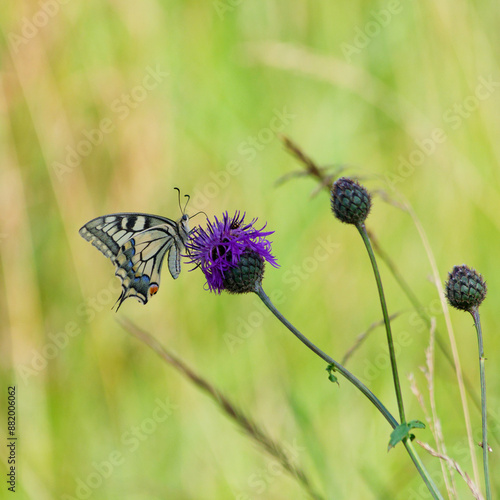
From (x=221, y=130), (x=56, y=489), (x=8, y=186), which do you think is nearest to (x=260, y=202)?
(x=221, y=130)

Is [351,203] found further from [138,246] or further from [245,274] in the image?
[138,246]

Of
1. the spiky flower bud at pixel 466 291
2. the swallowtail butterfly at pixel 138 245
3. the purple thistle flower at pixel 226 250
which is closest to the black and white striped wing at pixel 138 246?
the swallowtail butterfly at pixel 138 245

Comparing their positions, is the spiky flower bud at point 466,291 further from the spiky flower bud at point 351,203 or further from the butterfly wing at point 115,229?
the butterfly wing at point 115,229

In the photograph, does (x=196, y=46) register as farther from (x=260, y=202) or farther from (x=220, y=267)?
(x=220, y=267)

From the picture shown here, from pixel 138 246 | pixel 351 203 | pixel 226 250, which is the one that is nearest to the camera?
pixel 351 203

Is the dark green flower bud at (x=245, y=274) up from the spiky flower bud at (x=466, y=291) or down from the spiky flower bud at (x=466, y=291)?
up

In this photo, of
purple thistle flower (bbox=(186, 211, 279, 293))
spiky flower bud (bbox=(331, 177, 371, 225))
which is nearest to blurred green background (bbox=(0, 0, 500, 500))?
purple thistle flower (bbox=(186, 211, 279, 293))

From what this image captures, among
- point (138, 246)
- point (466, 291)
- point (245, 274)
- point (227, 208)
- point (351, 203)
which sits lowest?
point (466, 291)

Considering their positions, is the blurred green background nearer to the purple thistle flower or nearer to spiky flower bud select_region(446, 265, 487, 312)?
the purple thistle flower

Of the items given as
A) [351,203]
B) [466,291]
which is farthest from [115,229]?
[466,291]
